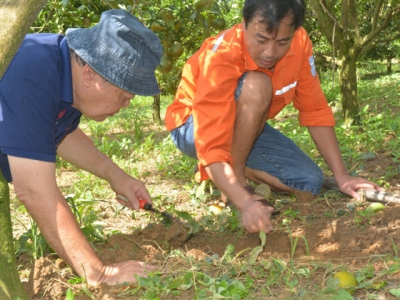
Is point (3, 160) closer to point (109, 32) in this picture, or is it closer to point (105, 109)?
point (105, 109)

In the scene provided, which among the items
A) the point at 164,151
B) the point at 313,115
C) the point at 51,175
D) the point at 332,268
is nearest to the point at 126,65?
the point at 51,175

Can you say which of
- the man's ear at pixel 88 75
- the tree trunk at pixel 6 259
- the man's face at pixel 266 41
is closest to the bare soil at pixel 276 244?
the tree trunk at pixel 6 259

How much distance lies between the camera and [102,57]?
2109 millimetres

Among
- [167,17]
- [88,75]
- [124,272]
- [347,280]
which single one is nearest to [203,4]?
[167,17]

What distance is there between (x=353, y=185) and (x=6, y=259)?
84.3 inches

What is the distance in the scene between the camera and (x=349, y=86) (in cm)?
575

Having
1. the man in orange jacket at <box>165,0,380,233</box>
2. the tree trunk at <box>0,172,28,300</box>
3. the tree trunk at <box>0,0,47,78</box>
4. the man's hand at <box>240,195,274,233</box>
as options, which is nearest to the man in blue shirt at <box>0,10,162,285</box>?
the tree trunk at <box>0,172,28,300</box>

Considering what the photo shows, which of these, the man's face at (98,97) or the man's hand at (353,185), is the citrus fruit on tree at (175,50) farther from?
the man's face at (98,97)

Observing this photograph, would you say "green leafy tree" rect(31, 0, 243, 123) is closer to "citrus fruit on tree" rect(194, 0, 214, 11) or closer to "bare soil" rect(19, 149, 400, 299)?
"citrus fruit on tree" rect(194, 0, 214, 11)

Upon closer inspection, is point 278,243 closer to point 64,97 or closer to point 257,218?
point 257,218

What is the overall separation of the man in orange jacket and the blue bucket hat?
749mm

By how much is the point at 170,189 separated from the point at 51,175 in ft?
6.41

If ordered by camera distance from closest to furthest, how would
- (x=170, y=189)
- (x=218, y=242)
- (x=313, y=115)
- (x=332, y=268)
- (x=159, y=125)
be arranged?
(x=332, y=268) → (x=218, y=242) → (x=313, y=115) → (x=170, y=189) → (x=159, y=125)

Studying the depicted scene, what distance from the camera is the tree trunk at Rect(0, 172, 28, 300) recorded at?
1864 millimetres
